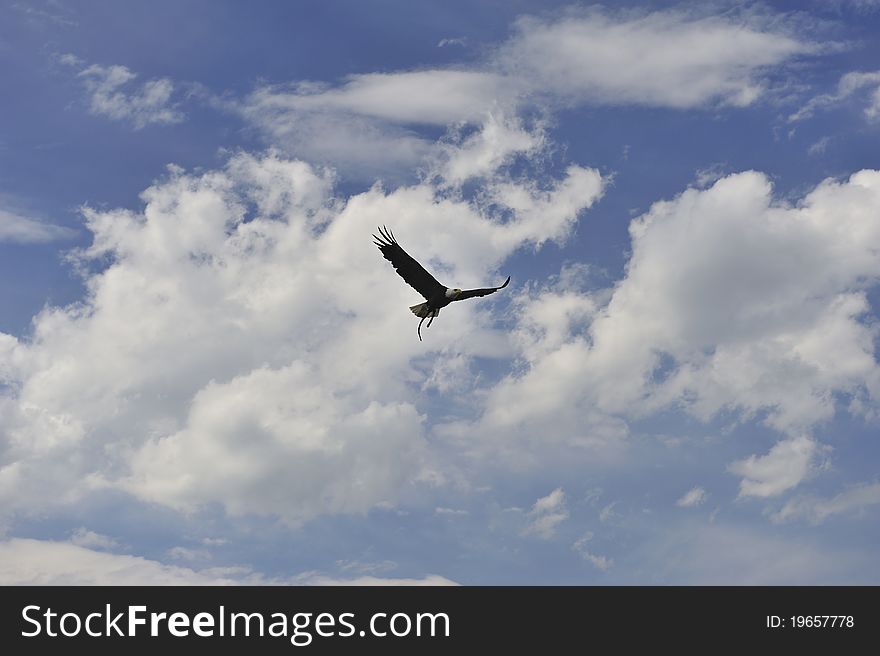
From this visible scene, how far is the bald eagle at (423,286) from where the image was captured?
94312 millimetres

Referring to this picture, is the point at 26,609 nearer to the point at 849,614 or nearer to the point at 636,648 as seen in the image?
the point at 636,648

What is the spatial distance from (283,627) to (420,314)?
4143 cm

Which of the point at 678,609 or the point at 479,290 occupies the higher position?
the point at 479,290

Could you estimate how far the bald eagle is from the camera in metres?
94.3

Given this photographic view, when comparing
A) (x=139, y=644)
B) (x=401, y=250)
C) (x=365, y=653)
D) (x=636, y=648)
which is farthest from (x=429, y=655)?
(x=401, y=250)

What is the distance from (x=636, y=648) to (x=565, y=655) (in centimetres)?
773

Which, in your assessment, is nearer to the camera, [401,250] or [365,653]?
[401,250]

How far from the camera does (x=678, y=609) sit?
124 metres

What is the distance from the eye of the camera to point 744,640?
114m

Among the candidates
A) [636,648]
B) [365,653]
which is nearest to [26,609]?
[365,653]

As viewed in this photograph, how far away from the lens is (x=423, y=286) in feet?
314

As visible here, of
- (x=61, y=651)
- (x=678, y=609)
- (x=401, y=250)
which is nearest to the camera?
(x=401, y=250)

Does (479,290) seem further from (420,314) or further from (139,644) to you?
(139,644)

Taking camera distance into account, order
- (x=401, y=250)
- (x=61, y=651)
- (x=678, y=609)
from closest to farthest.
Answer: (x=401, y=250) < (x=61, y=651) < (x=678, y=609)
